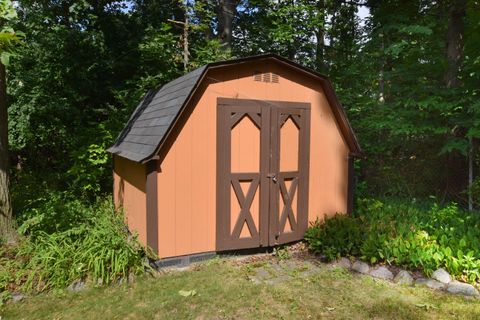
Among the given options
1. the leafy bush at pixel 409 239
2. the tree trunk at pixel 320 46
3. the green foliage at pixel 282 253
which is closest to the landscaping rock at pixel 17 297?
the green foliage at pixel 282 253

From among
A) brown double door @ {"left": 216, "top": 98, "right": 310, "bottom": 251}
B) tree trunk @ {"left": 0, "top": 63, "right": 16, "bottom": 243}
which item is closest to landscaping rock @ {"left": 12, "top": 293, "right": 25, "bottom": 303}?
tree trunk @ {"left": 0, "top": 63, "right": 16, "bottom": 243}

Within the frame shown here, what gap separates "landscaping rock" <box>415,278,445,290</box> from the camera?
15.1 ft

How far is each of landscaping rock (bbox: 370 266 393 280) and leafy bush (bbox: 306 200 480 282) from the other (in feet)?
0.47

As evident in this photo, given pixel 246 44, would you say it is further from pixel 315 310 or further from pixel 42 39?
pixel 315 310

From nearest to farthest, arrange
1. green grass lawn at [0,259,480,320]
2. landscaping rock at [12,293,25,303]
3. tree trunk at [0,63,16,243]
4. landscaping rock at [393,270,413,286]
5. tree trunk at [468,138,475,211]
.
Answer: green grass lawn at [0,259,480,320] < landscaping rock at [12,293,25,303] < landscaping rock at [393,270,413,286] < tree trunk at [0,63,16,243] < tree trunk at [468,138,475,211]

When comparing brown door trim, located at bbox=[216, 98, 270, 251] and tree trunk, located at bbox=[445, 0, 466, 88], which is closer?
brown door trim, located at bbox=[216, 98, 270, 251]

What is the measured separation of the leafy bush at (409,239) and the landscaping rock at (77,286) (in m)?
3.69

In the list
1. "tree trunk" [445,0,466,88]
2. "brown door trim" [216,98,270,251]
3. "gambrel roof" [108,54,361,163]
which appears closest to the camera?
"gambrel roof" [108,54,361,163]

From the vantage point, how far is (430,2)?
35.9 feet

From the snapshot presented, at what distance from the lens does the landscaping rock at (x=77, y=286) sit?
4441 millimetres

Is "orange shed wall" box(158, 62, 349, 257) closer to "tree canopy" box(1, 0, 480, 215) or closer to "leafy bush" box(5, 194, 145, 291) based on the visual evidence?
"leafy bush" box(5, 194, 145, 291)

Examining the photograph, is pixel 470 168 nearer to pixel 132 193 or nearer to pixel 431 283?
pixel 431 283

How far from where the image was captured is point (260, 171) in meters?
5.63

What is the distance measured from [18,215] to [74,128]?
3424 millimetres
